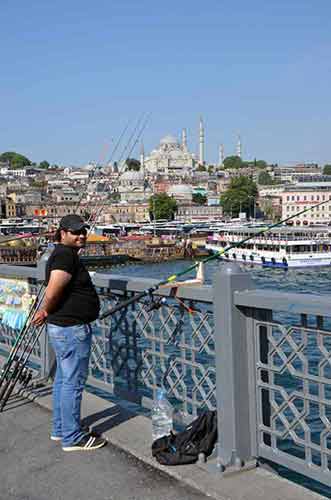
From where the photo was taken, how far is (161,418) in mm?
3771

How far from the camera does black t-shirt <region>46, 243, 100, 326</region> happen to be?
12.0 feet

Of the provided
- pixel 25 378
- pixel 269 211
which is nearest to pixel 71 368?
pixel 25 378

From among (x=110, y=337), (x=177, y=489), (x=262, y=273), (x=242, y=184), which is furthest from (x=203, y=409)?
(x=242, y=184)

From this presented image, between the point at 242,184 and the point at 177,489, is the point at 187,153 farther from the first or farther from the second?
the point at 177,489

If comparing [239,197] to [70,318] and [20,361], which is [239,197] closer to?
[20,361]

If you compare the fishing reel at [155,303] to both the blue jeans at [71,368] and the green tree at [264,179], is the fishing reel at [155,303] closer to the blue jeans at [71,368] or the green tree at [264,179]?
the blue jeans at [71,368]

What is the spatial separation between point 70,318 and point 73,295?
124mm

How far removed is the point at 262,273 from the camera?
45.8 m

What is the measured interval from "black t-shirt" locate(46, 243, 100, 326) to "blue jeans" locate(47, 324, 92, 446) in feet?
0.15

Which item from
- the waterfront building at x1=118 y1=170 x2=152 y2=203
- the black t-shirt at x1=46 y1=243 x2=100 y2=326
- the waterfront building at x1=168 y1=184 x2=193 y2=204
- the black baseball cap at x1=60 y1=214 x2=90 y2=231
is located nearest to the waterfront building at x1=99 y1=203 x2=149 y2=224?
the waterfront building at x1=118 y1=170 x2=152 y2=203

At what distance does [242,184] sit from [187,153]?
77.2 meters

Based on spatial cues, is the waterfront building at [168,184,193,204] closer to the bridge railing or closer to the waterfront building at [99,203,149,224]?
the waterfront building at [99,203,149,224]

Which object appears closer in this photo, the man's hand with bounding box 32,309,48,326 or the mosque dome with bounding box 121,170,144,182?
the man's hand with bounding box 32,309,48,326

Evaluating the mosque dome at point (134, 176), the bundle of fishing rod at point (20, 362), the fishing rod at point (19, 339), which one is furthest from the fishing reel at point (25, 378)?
the mosque dome at point (134, 176)
